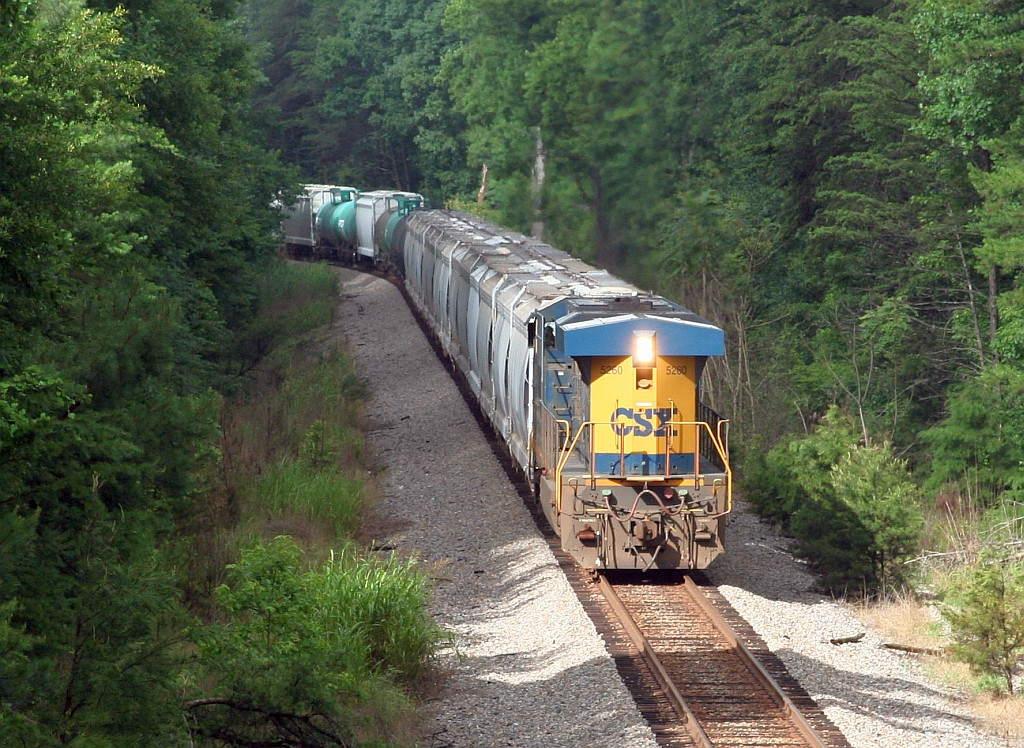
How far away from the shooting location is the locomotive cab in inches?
544

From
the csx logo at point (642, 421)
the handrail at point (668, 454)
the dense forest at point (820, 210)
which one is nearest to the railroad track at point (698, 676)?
the handrail at point (668, 454)

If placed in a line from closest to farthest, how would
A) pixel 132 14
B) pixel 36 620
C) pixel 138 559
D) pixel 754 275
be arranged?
pixel 36 620, pixel 138 559, pixel 132 14, pixel 754 275

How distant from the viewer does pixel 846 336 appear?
93.9 ft

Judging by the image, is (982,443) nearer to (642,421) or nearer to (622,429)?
(642,421)

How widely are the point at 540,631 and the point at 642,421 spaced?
265 cm

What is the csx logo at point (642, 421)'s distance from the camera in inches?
552

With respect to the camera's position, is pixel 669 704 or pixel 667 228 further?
pixel 667 228

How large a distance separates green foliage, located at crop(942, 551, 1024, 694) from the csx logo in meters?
3.43

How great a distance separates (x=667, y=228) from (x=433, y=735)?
28.5 metres

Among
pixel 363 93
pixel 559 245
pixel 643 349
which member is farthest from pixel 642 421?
pixel 363 93

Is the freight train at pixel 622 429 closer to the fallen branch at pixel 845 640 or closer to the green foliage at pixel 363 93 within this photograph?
the fallen branch at pixel 845 640

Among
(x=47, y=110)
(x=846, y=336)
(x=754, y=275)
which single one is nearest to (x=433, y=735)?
(x=47, y=110)

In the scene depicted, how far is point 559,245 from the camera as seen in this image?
131 feet

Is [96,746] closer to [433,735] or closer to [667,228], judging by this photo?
[433,735]
